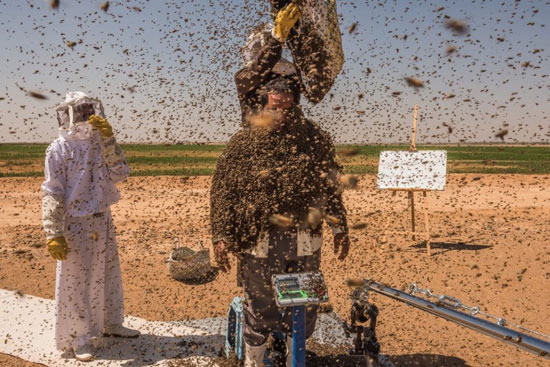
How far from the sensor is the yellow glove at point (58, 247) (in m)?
4.29

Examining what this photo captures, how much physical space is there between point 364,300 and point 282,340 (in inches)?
32.5

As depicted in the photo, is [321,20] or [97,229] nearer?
[321,20]

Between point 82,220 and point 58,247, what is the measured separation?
382mm

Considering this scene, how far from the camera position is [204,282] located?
6918 millimetres

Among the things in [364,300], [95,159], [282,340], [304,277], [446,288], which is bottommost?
[446,288]

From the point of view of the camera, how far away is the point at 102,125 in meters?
4.48

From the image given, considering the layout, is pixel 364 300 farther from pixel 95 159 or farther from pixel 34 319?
pixel 34 319

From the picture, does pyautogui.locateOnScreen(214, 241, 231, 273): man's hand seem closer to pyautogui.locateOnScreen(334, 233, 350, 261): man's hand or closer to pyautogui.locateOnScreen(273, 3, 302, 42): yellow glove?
pyautogui.locateOnScreen(334, 233, 350, 261): man's hand

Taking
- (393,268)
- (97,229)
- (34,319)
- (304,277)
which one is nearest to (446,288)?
(393,268)

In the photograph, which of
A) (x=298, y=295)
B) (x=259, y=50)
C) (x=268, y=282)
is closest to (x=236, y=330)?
(x=268, y=282)

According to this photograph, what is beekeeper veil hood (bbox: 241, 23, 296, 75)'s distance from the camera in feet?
11.9

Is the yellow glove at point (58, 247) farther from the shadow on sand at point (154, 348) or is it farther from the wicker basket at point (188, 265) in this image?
the wicker basket at point (188, 265)

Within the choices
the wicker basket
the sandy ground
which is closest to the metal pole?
A: the sandy ground

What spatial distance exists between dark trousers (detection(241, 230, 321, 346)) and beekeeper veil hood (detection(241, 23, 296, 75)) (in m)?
1.16
